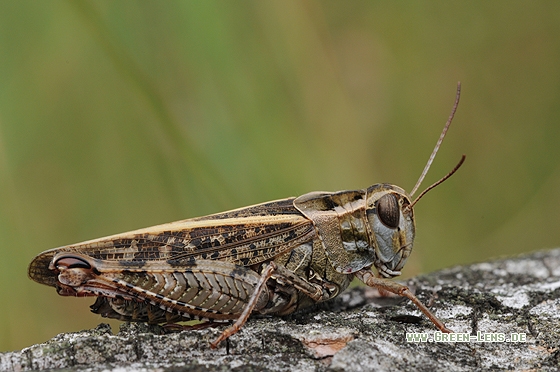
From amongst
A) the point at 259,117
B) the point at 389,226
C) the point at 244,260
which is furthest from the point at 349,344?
the point at 259,117

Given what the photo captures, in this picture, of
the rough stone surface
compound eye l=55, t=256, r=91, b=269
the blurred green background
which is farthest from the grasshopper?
the blurred green background

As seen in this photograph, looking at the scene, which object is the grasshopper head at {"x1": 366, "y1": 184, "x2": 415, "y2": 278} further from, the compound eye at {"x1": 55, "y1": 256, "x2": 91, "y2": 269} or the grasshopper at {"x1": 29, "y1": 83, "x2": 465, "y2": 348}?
the compound eye at {"x1": 55, "y1": 256, "x2": 91, "y2": 269}

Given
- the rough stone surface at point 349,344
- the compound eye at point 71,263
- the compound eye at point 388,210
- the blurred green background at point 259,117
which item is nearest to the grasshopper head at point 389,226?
the compound eye at point 388,210

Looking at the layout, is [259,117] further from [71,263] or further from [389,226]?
[71,263]

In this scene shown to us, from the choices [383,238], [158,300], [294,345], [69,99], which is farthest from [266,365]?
[69,99]

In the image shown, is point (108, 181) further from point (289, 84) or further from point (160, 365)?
point (160, 365)

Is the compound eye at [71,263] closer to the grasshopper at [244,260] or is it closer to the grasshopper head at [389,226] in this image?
the grasshopper at [244,260]

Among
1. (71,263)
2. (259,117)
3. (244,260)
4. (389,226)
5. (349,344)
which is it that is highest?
(259,117)
